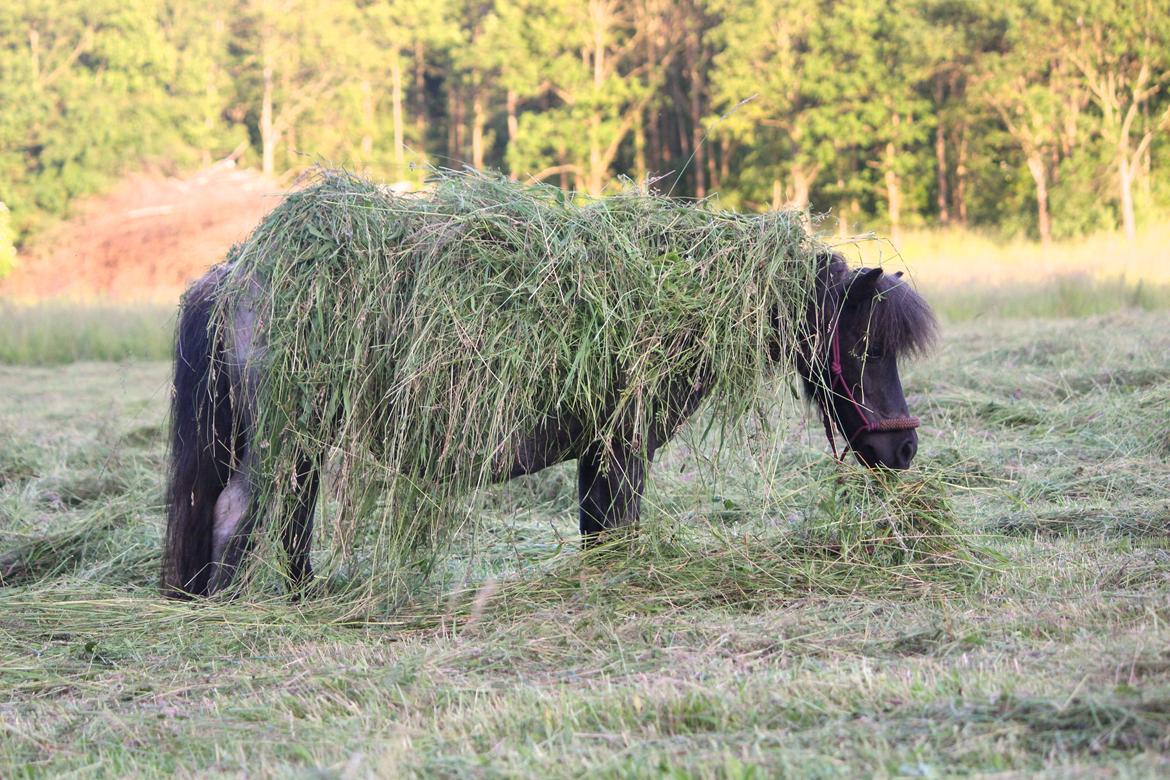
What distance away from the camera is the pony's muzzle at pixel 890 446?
421cm

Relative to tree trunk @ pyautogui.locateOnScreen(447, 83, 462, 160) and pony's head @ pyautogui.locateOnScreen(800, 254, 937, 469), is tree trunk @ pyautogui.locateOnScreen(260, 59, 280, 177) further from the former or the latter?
pony's head @ pyautogui.locateOnScreen(800, 254, 937, 469)

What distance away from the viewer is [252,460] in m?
4.14

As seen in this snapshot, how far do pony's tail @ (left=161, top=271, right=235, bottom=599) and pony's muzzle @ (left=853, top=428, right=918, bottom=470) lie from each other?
2.50 meters

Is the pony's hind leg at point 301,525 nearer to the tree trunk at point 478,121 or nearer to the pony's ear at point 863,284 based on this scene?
the pony's ear at point 863,284

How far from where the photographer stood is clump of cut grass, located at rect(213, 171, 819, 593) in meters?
3.92

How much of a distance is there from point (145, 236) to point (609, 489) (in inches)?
1007

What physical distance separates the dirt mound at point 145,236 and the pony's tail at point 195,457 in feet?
72.1

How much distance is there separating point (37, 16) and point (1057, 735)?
131 feet

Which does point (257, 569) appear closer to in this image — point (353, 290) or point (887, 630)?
point (353, 290)

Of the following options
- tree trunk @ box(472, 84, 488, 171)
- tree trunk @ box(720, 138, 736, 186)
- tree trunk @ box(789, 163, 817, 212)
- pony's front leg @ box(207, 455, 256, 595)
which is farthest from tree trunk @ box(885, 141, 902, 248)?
pony's front leg @ box(207, 455, 256, 595)

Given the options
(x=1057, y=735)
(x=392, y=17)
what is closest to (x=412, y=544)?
(x=1057, y=735)

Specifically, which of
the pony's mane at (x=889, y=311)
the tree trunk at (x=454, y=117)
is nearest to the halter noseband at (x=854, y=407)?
the pony's mane at (x=889, y=311)

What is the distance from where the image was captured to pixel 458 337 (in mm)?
3898

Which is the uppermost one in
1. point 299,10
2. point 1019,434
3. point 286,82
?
point 299,10
